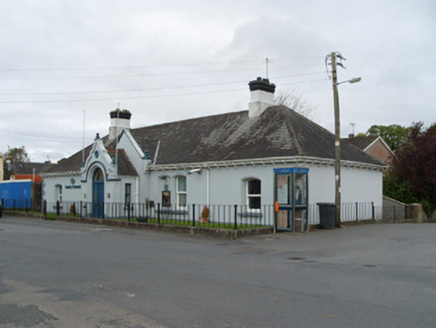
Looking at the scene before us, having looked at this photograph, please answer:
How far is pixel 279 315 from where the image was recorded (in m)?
6.66

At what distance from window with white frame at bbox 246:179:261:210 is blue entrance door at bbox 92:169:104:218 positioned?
992 cm

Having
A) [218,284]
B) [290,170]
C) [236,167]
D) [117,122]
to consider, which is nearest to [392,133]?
[117,122]

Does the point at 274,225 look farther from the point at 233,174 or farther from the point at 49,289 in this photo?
the point at 49,289

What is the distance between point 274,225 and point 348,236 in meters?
3.00

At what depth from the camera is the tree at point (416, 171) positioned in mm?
28750

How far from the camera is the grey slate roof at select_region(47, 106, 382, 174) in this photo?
2133 cm

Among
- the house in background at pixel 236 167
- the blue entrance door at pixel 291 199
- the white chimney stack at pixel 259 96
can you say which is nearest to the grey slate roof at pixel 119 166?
the house in background at pixel 236 167

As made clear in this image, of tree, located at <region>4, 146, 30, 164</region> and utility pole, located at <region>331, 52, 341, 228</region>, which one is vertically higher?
tree, located at <region>4, 146, 30, 164</region>

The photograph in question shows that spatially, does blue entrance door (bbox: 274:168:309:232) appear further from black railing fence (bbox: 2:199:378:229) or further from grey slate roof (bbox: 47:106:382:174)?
grey slate roof (bbox: 47:106:382:174)

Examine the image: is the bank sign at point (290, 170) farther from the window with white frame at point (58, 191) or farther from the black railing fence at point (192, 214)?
the window with white frame at point (58, 191)

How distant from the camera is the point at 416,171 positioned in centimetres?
2931

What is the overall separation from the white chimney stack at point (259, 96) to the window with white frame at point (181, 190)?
207 inches

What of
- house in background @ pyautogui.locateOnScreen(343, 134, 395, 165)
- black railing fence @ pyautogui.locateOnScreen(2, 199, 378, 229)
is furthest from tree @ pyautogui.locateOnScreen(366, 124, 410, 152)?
black railing fence @ pyautogui.locateOnScreen(2, 199, 378, 229)

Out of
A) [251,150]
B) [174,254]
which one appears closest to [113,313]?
[174,254]
